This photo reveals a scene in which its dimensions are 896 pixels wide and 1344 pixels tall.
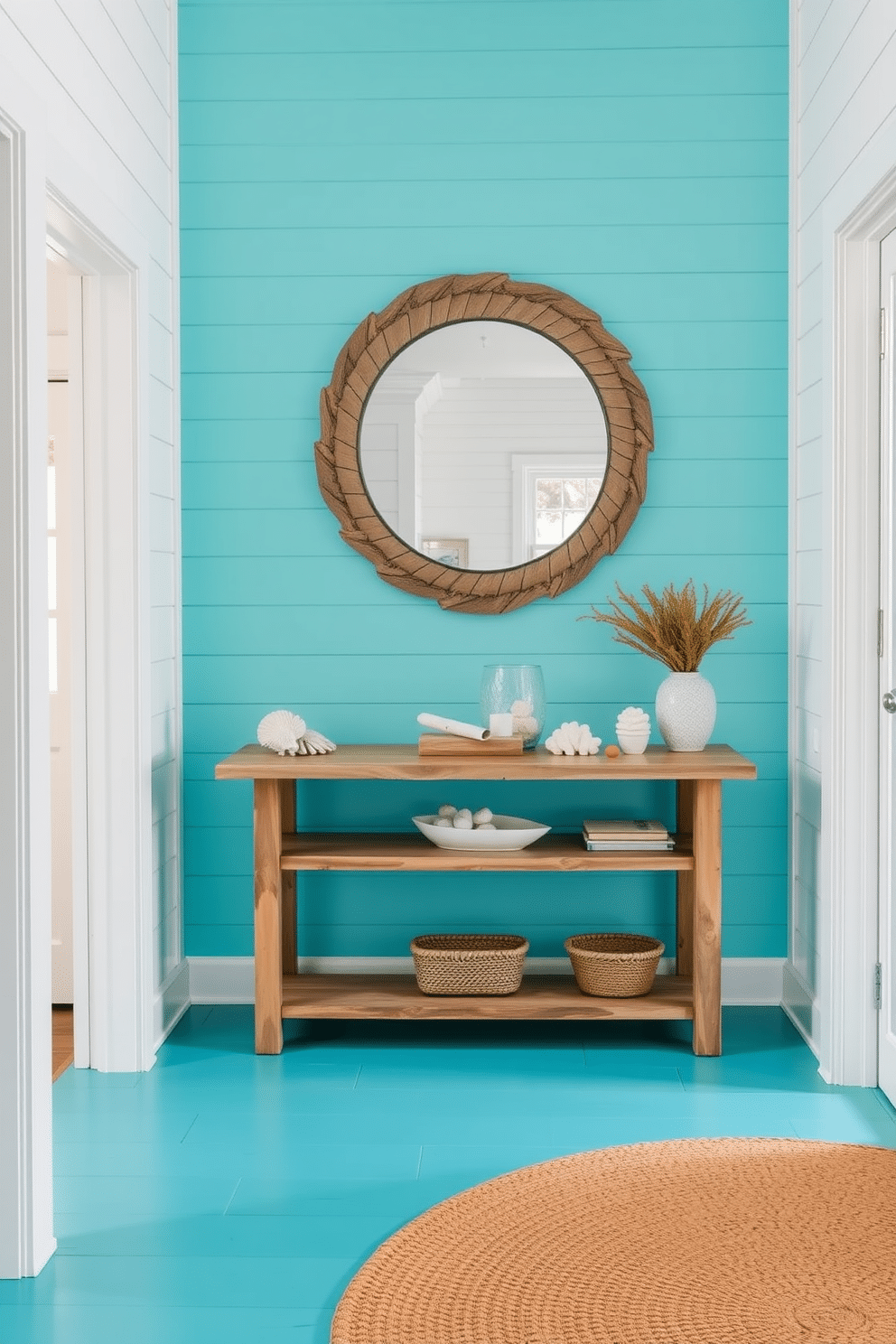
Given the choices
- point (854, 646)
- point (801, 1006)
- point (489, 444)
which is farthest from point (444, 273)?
point (801, 1006)

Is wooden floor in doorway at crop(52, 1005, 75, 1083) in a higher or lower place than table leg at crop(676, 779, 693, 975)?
lower

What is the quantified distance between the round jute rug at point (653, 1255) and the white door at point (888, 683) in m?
0.44

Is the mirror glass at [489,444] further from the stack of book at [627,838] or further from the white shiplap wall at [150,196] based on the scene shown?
the stack of book at [627,838]

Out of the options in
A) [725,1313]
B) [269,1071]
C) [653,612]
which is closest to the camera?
[725,1313]

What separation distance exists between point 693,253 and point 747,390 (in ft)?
1.39

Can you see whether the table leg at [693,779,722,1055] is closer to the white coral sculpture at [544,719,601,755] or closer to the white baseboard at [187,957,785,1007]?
the white coral sculpture at [544,719,601,755]

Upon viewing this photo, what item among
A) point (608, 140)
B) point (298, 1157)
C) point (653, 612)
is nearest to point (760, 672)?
point (653, 612)

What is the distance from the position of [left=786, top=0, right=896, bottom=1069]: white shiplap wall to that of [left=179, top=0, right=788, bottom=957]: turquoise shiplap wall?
9 cm

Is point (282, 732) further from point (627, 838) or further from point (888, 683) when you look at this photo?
point (888, 683)

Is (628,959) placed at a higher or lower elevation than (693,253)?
lower

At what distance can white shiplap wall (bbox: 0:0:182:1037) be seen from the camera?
9.36 feet

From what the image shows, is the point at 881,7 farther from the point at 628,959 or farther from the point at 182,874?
the point at 182,874

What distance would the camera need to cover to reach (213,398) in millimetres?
4047

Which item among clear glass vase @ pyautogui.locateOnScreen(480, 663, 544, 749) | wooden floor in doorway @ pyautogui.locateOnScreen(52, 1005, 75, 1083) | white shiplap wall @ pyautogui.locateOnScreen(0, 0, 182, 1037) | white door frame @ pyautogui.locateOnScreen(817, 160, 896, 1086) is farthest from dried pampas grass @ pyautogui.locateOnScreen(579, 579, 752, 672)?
wooden floor in doorway @ pyautogui.locateOnScreen(52, 1005, 75, 1083)
